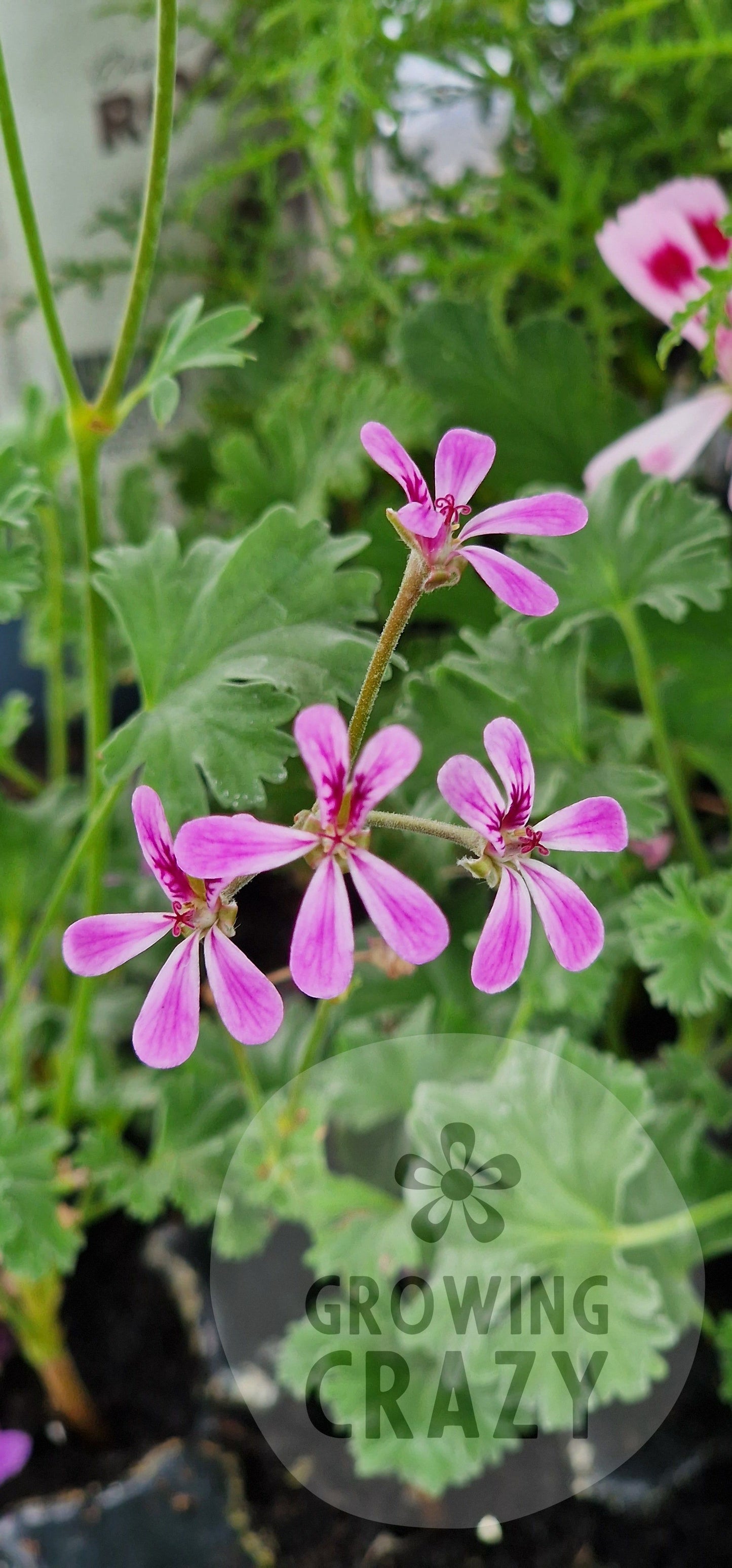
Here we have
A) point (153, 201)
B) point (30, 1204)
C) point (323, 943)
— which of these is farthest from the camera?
point (30, 1204)

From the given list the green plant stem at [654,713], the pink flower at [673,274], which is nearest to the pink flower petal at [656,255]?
the pink flower at [673,274]

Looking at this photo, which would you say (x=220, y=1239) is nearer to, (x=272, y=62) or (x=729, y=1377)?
(x=729, y=1377)

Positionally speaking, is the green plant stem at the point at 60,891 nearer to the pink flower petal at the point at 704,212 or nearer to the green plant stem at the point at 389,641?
the green plant stem at the point at 389,641

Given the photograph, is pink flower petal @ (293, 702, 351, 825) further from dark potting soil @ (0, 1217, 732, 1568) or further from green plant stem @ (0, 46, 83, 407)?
dark potting soil @ (0, 1217, 732, 1568)

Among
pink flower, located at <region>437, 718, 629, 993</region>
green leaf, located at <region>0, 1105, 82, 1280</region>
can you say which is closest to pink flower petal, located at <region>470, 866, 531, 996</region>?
pink flower, located at <region>437, 718, 629, 993</region>

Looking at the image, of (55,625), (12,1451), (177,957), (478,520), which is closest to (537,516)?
(478,520)

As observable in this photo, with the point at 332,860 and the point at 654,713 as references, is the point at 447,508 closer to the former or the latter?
the point at 332,860
